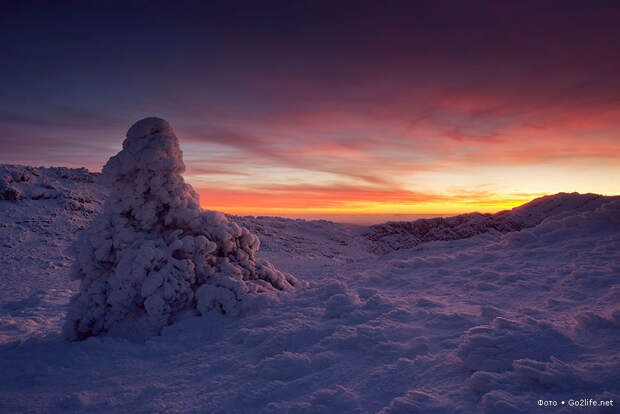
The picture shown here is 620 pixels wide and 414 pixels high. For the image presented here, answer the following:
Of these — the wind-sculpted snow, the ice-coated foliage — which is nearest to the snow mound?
the ice-coated foliage

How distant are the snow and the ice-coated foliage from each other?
3.4 inches

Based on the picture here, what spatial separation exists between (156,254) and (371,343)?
15.4ft

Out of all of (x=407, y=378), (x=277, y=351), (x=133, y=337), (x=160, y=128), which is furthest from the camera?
(x=160, y=128)

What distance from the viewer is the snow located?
3.16m

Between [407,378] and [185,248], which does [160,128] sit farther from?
[407,378]

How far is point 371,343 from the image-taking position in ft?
14.1

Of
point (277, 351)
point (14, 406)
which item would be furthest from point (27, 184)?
point (277, 351)

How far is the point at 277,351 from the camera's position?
180 inches

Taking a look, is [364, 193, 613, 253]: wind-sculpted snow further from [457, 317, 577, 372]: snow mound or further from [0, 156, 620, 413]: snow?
[457, 317, 577, 372]: snow mound

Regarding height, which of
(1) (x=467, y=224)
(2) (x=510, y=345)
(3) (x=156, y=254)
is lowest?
(2) (x=510, y=345)

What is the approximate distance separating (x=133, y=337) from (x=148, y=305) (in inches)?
24.2

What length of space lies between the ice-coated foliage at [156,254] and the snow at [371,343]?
0.09m

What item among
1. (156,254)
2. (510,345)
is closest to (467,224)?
Answer: (156,254)

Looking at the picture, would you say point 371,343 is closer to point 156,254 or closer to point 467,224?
point 156,254
